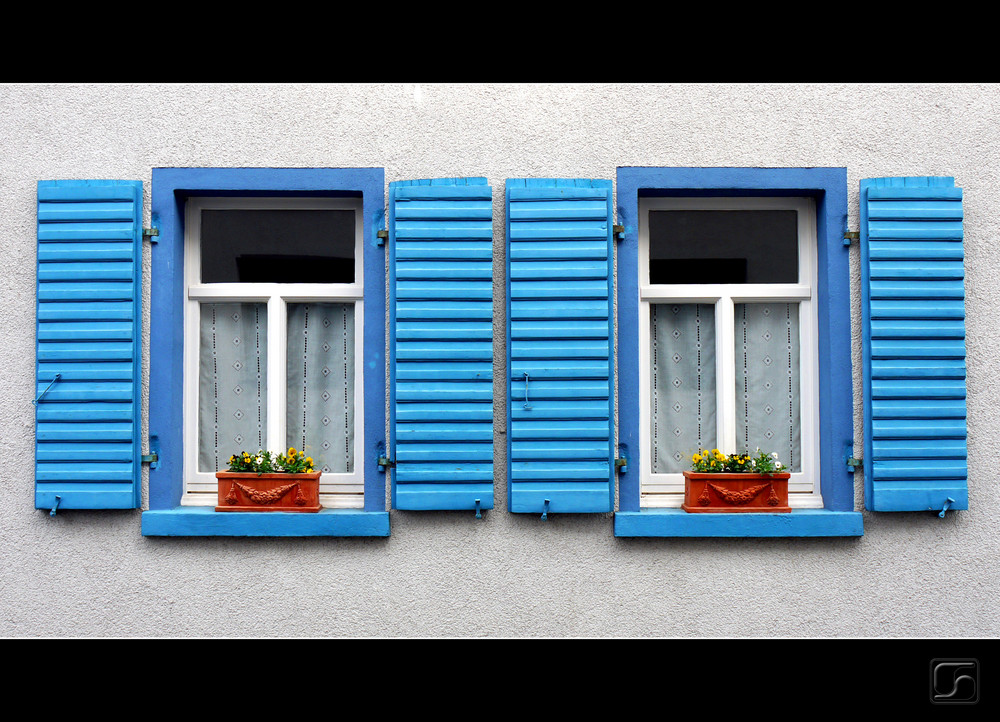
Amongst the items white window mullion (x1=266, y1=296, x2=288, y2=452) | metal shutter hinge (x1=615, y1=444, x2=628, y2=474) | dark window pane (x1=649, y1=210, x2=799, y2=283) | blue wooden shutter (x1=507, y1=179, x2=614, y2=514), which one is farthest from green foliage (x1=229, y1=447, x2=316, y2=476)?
dark window pane (x1=649, y1=210, x2=799, y2=283)

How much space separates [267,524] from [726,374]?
2394 mm

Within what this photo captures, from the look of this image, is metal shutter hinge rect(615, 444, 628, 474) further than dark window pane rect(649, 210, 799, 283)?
No

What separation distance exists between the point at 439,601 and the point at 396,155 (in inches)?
86.3

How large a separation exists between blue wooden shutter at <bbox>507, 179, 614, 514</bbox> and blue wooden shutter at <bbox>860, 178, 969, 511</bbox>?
1.27 meters

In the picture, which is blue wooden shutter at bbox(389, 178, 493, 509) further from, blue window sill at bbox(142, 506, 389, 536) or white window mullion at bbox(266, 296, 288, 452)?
white window mullion at bbox(266, 296, 288, 452)

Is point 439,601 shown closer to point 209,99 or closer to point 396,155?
point 396,155

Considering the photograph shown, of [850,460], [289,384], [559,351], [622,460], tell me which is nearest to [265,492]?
[289,384]

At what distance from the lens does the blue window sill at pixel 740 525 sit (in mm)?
3311

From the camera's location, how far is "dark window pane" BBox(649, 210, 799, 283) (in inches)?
142

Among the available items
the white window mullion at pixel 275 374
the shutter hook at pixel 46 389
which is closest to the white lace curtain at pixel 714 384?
the white window mullion at pixel 275 374

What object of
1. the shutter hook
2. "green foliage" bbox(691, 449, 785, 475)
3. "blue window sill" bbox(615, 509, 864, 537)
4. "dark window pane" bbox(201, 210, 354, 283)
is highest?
"dark window pane" bbox(201, 210, 354, 283)

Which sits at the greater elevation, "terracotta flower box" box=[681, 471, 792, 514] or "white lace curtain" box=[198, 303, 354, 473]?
"white lace curtain" box=[198, 303, 354, 473]

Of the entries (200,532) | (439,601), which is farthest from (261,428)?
(439,601)

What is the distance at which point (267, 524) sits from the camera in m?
3.31
